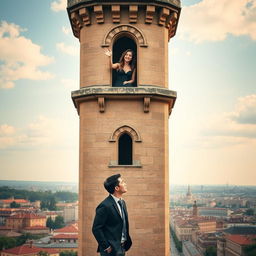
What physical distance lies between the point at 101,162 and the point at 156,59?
451 centimetres

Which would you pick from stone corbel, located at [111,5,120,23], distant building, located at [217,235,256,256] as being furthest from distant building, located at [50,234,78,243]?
stone corbel, located at [111,5,120,23]

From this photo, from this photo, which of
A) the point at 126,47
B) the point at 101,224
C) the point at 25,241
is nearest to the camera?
the point at 101,224

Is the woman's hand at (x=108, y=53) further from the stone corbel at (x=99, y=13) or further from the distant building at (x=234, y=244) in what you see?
the distant building at (x=234, y=244)

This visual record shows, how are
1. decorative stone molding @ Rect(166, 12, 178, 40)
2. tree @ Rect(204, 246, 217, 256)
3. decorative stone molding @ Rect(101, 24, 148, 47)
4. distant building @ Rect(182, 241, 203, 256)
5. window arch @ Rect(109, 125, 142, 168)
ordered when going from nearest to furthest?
window arch @ Rect(109, 125, 142, 168)
decorative stone molding @ Rect(101, 24, 148, 47)
decorative stone molding @ Rect(166, 12, 178, 40)
tree @ Rect(204, 246, 217, 256)
distant building @ Rect(182, 241, 203, 256)

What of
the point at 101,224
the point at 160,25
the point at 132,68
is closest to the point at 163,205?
the point at 132,68

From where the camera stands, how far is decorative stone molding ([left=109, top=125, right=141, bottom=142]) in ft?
64.1

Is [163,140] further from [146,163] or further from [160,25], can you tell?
[160,25]

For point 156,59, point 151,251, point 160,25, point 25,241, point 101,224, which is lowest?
point 25,241

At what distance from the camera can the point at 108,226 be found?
11250 millimetres

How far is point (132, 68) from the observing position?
20.3m

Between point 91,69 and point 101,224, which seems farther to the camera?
point 91,69

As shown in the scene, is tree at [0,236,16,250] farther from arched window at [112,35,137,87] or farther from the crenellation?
the crenellation

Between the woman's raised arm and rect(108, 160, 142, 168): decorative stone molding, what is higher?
the woman's raised arm

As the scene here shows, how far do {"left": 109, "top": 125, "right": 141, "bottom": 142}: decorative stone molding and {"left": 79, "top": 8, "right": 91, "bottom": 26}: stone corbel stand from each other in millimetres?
4346
